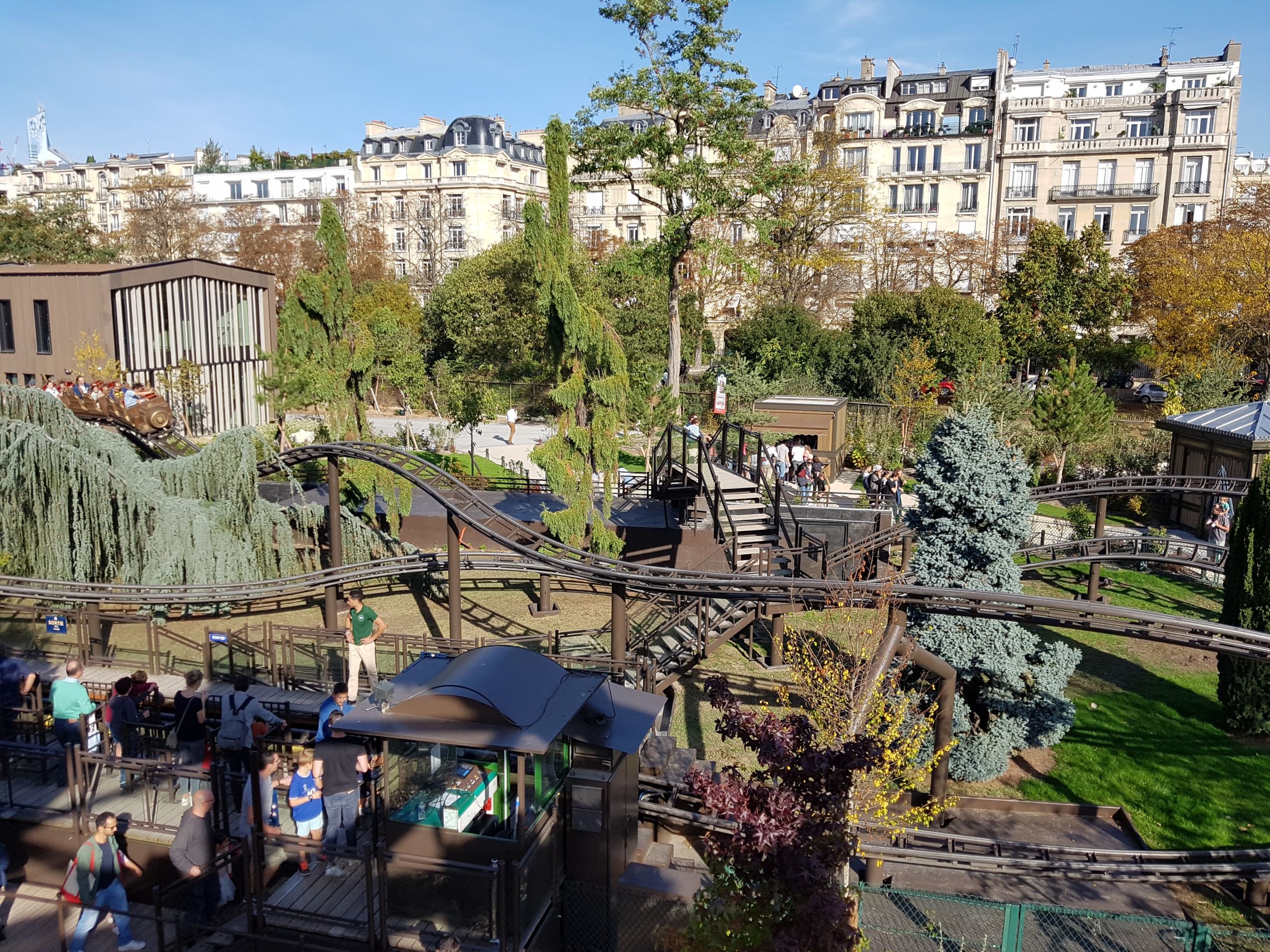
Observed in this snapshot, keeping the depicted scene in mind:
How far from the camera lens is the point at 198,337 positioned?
32.7m

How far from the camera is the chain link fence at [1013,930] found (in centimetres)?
820

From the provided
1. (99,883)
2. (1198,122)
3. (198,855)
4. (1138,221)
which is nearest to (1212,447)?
(198,855)

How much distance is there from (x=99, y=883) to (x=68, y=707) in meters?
2.97

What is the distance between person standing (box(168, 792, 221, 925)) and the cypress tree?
14.5 meters

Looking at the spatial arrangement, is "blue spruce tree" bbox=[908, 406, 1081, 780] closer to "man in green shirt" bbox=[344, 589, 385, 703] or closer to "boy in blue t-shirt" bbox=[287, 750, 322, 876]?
"man in green shirt" bbox=[344, 589, 385, 703]

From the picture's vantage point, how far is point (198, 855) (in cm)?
784

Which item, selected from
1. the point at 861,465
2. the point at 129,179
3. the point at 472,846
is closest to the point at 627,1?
the point at 861,465

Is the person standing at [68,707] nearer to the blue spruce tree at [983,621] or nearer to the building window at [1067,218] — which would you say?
the blue spruce tree at [983,621]

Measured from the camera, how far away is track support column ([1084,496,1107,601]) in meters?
19.5

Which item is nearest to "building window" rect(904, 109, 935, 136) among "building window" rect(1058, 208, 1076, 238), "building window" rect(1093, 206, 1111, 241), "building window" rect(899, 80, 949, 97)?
"building window" rect(899, 80, 949, 97)

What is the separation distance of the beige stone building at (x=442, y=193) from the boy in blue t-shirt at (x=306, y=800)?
5646cm

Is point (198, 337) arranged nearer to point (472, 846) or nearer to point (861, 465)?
point (861, 465)

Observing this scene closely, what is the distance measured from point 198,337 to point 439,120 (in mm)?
42473

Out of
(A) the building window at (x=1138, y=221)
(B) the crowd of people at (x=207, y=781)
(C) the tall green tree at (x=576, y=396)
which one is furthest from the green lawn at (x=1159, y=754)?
(A) the building window at (x=1138, y=221)
